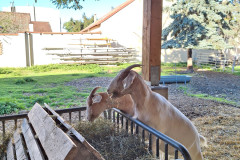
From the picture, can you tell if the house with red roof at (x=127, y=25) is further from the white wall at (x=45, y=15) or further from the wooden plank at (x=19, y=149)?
the white wall at (x=45, y=15)

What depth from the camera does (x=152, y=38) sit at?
2.98 metres

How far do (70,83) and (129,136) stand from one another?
7800mm

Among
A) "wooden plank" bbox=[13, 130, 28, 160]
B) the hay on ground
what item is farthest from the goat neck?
"wooden plank" bbox=[13, 130, 28, 160]

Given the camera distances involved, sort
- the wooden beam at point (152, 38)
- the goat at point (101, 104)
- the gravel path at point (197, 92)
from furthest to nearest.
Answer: the gravel path at point (197, 92)
the wooden beam at point (152, 38)
the goat at point (101, 104)

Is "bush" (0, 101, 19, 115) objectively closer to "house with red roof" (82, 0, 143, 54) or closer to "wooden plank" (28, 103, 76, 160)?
"wooden plank" (28, 103, 76, 160)

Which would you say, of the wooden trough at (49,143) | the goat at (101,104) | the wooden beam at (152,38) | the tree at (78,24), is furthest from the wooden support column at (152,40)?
the tree at (78,24)

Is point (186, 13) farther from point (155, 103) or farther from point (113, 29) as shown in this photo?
point (155, 103)

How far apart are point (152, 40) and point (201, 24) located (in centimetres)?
1110

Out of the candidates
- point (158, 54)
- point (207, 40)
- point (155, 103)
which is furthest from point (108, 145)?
point (207, 40)

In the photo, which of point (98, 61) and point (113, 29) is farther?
point (113, 29)

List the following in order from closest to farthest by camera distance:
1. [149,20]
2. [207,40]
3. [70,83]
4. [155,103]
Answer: [155,103] < [149,20] < [70,83] < [207,40]

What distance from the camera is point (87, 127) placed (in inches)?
88.3

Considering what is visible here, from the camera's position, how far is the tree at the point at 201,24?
12.6 m

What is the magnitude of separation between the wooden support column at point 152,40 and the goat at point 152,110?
42.0 inches
